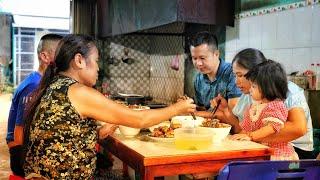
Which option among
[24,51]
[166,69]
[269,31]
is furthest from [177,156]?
[24,51]

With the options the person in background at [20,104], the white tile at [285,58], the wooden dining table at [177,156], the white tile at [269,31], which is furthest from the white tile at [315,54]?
the person in background at [20,104]

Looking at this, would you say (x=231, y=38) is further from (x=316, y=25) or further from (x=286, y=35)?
(x=316, y=25)

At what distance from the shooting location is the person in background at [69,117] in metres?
1.96

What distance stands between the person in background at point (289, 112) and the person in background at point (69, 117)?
2.67ft

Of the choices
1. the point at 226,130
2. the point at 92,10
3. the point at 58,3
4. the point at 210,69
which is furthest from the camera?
the point at 58,3

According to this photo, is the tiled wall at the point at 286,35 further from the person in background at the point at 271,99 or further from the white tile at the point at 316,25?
the person in background at the point at 271,99

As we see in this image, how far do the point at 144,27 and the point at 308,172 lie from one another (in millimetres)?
3514

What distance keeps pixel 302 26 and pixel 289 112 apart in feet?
4.33

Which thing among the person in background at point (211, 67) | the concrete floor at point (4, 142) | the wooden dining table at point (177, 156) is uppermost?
the person in background at point (211, 67)

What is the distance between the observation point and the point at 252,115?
2.62 m

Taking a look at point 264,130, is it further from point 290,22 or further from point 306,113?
point 290,22

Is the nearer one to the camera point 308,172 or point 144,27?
point 308,172

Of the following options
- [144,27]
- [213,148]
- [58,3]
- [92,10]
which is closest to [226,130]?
[213,148]

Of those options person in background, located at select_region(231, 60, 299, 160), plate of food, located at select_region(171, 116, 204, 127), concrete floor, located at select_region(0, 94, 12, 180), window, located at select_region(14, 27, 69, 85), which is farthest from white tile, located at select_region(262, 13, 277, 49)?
window, located at select_region(14, 27, 69, 85)
